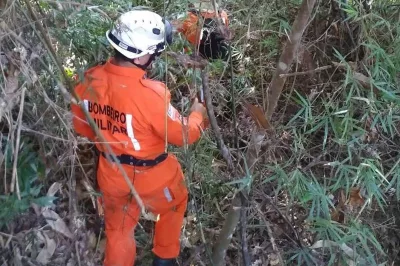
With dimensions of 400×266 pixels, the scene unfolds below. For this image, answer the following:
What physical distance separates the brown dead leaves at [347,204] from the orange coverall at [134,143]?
688 millimetres

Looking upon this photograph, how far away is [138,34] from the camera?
2.15 m

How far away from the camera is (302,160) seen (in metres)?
2.56

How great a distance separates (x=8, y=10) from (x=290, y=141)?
1367mm

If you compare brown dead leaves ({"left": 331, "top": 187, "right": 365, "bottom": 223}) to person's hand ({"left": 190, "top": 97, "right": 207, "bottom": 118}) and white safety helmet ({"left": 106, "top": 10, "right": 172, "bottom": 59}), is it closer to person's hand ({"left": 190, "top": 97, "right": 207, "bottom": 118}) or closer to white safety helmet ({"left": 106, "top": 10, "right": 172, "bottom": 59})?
person's hand ({"left": 190, "top": 97, "right": 207, "bottom": 118})

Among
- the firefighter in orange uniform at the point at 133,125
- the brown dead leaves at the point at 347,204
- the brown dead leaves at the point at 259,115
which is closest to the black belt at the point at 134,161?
the firefighter in orange uniform at the point at 133,125

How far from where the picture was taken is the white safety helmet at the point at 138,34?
2.12 metres

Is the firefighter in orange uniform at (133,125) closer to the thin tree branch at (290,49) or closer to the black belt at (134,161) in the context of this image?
the black belt at (134,161)

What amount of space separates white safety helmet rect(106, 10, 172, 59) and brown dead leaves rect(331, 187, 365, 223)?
101 centimetres

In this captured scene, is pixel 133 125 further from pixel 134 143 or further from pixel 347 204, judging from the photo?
pixel 347 204

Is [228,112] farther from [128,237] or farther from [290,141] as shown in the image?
[128,237]

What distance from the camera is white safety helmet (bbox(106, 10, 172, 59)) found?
6.96 feet

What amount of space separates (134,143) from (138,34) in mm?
466

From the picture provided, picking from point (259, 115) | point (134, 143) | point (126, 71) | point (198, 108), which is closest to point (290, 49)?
point (259, 115)

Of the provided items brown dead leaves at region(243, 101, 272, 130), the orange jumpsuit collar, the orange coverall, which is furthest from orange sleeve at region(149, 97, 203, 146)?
brown dead leaves at region(243, 101, 272, 130)
